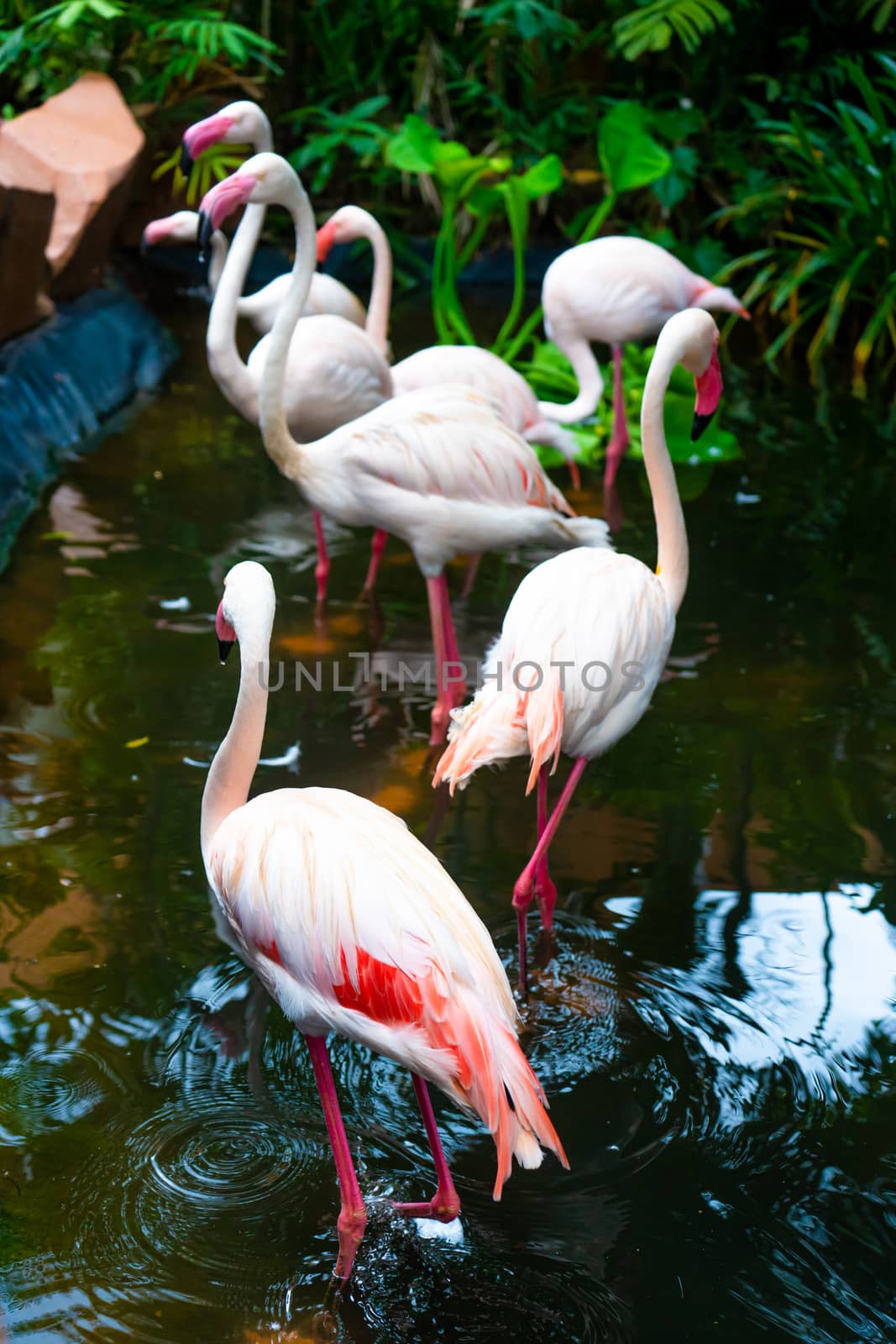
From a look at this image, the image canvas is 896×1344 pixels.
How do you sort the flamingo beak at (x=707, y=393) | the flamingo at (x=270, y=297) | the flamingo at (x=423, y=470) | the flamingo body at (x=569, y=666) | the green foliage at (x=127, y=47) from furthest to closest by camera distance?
1. the green foliage at (x=127, y=47)
2. the flamingo at (x=270, y=297)
3. the flamingo at (x=423, y=470)
4. the flamingo beak at (x=707, y=393)
5. the flamingo body at (x=569, y=666)

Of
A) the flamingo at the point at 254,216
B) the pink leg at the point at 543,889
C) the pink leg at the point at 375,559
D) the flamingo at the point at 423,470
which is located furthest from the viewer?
the pink leg at the point at 375,559

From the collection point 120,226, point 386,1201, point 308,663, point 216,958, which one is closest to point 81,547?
point 308,663

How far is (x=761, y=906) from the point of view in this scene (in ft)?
10.3

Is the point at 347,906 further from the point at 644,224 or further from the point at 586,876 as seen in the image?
the point at 644,224

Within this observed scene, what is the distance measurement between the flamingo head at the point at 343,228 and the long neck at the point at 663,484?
2.97 m

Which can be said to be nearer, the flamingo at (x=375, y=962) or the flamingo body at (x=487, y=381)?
the flamingo at (x=375, y=962)

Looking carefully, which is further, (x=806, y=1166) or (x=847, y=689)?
(x=847, y=689)

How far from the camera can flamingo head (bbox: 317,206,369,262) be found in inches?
232

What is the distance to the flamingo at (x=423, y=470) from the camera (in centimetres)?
386

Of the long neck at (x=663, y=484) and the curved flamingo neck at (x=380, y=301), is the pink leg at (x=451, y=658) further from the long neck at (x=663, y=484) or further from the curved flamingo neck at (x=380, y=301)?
the curved flamingo neck at (x=380, y=301)

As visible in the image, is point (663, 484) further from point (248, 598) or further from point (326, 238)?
point (326, 238)

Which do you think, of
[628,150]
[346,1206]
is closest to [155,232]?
[628,150]

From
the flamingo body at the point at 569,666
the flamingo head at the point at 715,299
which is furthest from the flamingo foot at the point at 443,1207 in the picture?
the flamingo head at the point at 715,299

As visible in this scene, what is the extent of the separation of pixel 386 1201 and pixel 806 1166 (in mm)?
749
